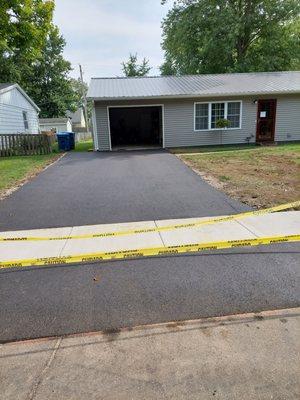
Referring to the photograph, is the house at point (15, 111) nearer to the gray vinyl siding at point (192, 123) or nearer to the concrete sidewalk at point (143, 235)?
the gray vinyl siding at point (192, 123)

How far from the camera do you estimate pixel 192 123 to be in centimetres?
1712

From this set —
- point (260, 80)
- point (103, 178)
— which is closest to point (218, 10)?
point (260, 80)

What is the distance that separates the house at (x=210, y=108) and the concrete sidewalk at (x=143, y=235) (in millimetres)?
11663

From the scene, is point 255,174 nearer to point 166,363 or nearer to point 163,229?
point 163,229

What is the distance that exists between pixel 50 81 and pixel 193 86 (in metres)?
29.2

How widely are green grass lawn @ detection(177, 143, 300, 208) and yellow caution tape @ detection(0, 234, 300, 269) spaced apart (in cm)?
196

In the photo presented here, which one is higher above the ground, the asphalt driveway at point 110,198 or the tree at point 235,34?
the tree at point 235,34

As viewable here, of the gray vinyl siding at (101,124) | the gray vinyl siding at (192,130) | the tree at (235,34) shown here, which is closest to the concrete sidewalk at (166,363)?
the gray vinyl siding at (101,124)

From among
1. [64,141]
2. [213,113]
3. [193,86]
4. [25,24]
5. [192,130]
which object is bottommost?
[64,141]

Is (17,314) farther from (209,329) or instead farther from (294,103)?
(294,103)

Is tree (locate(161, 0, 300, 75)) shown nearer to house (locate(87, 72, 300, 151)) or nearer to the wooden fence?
house (locate(87, 72, 300, 151))

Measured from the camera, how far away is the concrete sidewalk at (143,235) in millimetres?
4523

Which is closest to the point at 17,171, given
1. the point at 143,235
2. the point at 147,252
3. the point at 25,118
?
the point at 143,235

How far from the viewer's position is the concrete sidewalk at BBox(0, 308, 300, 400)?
2180 millimetres
